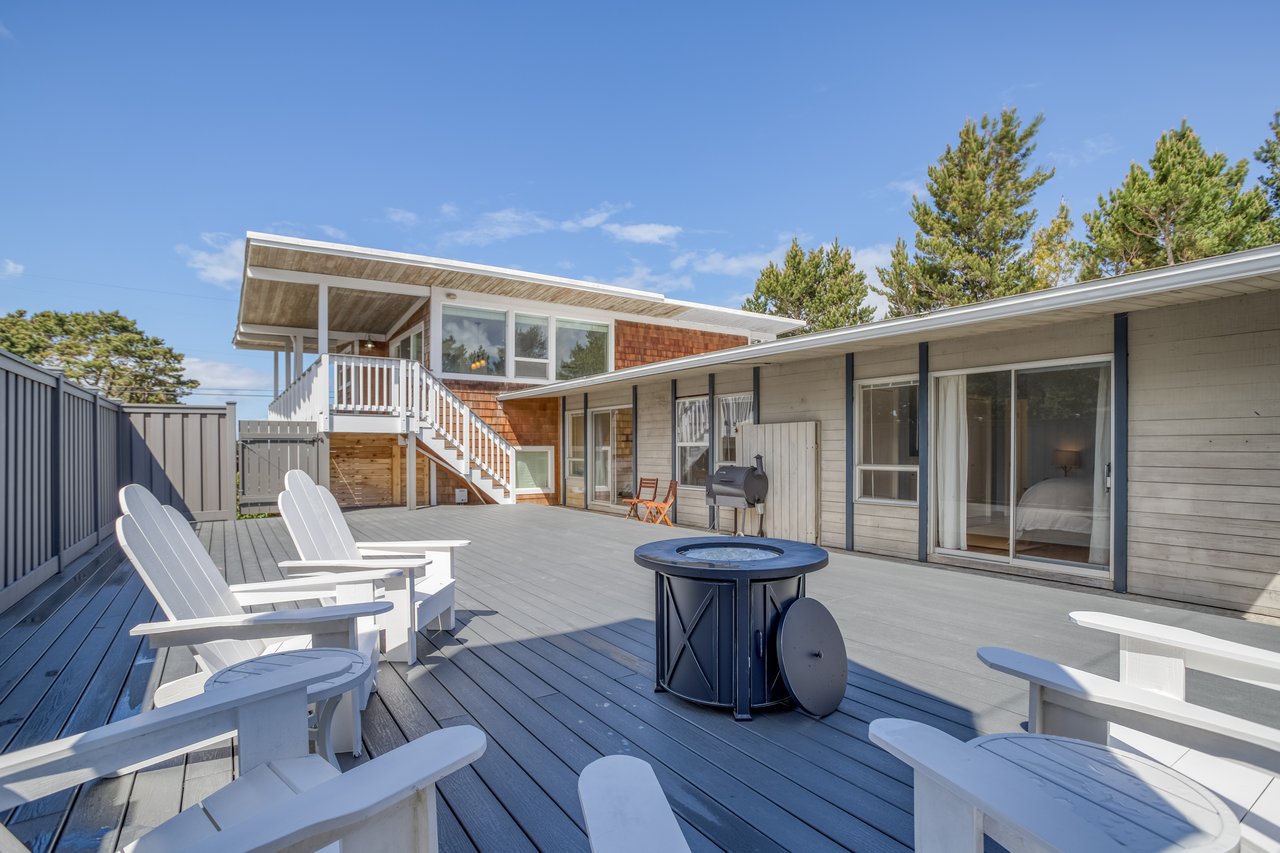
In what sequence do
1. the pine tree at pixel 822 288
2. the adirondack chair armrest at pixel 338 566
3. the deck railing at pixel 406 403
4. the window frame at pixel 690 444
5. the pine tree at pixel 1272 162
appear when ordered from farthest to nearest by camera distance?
the pine tree at pixel 822 288
the pine tree at pixel 1272 162
the deck railing at pixel 406 403
the window frame at pixel 690 444
the adirondack chair armrest at pixel 338 566

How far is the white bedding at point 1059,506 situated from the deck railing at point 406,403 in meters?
8.74

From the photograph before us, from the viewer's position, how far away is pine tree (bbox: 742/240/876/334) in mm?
22859

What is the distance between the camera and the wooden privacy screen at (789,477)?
749 cm

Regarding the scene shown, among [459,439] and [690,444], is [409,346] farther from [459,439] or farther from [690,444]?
[690,444]

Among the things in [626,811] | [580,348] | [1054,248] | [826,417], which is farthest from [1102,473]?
[1054,248]

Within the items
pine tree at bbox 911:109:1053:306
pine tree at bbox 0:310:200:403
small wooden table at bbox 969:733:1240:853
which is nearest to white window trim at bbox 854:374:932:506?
small wooden table at bbox 969:733:1240:853

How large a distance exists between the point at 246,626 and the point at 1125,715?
8.38 feet

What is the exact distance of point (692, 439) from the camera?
9688mm

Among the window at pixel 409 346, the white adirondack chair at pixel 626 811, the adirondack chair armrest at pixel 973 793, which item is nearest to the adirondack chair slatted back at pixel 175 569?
the white adirondack chair at pixel 626 811

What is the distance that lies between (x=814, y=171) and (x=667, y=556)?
19.5 meters

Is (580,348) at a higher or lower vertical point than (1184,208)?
lower

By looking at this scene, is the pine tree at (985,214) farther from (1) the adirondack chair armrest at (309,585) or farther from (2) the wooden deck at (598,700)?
(1) the adirondack chair armrest at (309,585)

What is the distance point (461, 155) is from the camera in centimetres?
1678

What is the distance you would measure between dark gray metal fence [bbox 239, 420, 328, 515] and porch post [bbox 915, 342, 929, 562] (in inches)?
366
